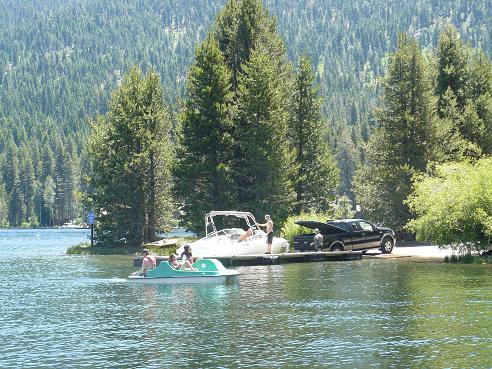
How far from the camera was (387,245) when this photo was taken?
55.4 metres

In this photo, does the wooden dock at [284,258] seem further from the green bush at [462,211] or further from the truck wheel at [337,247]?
the green bush at [462,211]

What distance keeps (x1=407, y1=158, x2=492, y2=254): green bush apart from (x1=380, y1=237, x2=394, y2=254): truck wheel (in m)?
6.65

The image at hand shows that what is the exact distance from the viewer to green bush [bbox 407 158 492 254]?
4562cm

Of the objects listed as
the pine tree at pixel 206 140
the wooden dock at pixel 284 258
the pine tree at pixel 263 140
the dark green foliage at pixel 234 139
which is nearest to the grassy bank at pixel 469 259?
the wooden dock at pixel 284 258

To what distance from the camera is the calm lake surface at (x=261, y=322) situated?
20.7 metres

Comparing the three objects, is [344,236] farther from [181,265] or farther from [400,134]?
[181,265]

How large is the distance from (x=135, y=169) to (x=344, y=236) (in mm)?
24543

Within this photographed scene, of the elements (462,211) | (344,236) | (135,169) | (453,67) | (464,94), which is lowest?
(344,236)

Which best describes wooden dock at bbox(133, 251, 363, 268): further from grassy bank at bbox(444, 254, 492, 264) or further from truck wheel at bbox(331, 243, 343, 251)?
grassy bank at bbox(444, 254, 492, 264)

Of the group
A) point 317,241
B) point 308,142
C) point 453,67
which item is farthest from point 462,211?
point 453,67

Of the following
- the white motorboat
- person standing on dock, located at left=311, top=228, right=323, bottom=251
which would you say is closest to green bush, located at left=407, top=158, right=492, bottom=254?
person standing on dock, located at left=311, top=228, right=323, bottom=251

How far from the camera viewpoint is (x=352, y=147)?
650 feet

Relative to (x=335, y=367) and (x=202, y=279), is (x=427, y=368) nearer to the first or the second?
(x=335, y=367)

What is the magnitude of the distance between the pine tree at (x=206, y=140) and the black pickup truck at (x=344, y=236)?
523 inches
